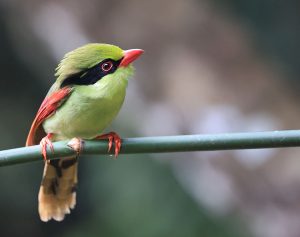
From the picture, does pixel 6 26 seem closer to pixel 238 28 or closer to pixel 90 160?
pixel 90 160

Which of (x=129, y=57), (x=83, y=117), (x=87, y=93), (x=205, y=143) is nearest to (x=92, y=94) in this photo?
(x=87, y=93)

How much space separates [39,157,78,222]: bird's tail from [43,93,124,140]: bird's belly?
0.46 meters

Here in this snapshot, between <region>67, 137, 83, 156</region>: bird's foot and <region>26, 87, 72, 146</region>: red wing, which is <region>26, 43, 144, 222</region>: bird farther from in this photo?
<region>67, 137, 83, 156</region>: bird's foot

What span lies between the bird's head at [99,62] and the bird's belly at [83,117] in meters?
0.12

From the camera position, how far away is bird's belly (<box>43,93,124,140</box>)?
341 centimetres

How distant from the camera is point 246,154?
621cm

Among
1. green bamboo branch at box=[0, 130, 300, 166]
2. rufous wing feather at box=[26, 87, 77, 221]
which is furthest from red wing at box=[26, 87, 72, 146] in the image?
green bamboo branch at box=[0, 130, 300, 166]

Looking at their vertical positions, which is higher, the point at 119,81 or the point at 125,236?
the point at 119,81

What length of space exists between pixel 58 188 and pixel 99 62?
3.62 ft

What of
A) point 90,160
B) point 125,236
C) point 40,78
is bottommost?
point 125,236

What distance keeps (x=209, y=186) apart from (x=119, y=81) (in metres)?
3.16

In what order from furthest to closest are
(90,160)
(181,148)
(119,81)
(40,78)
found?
1. (40,78)
2. (90,160)
3. (119,81)
4. (181,148)

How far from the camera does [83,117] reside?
3463mm

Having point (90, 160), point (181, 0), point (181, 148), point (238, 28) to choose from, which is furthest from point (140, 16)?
point (181, 148)
